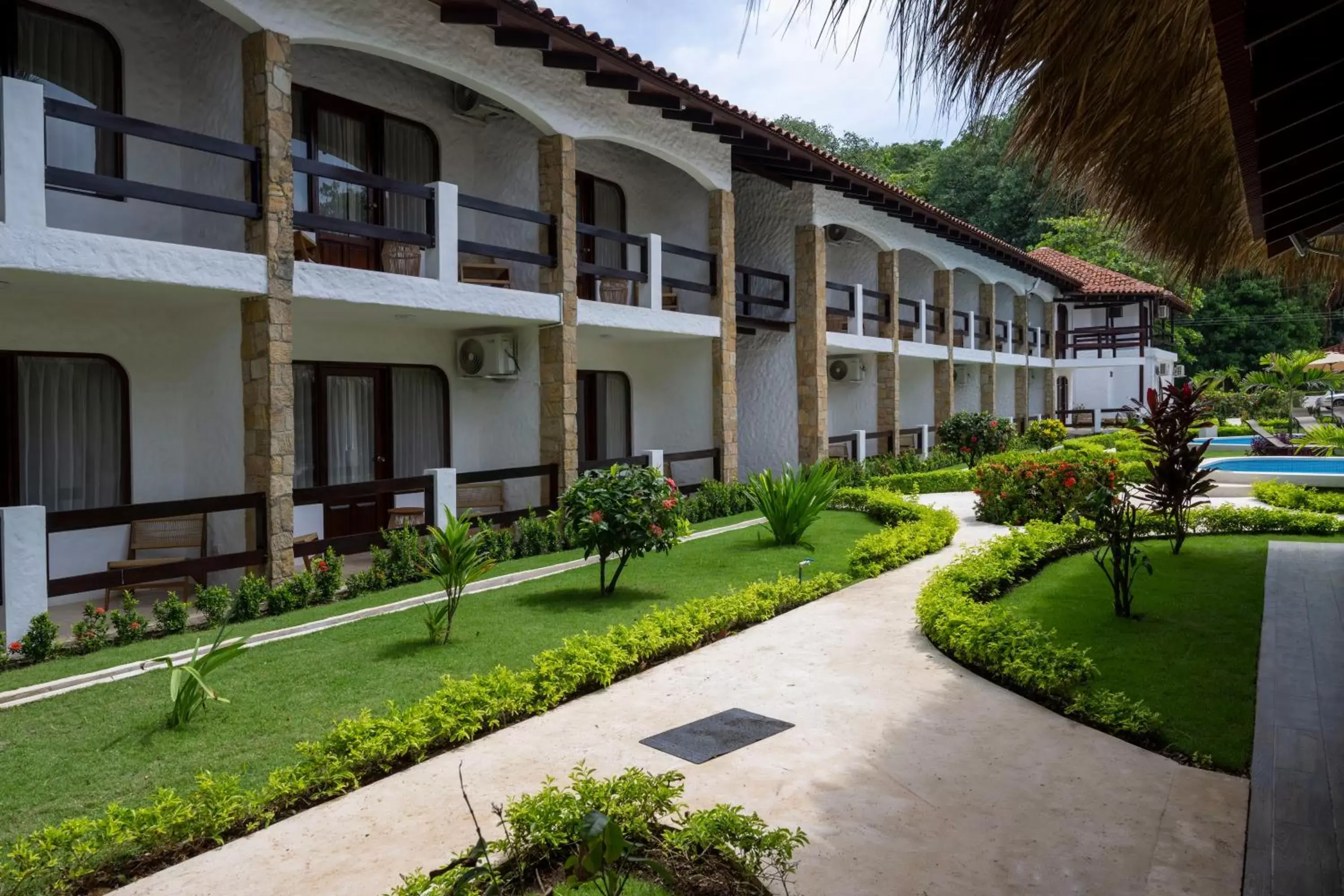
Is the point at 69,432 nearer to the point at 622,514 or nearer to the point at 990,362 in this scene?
the point at 622,514

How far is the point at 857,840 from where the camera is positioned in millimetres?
3574

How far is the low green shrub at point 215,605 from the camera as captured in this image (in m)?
7.63

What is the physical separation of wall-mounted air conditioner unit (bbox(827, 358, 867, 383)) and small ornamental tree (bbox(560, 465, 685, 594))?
12960 mm

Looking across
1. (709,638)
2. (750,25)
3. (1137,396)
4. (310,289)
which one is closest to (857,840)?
(750,25)

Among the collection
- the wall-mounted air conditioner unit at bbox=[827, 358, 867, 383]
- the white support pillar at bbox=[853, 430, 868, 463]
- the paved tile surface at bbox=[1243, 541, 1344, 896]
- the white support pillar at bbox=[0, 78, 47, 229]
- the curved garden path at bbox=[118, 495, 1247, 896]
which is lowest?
the curved garden path at bbox=[118, 495, 1247, 896]

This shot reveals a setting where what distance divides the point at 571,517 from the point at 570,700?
281 cm

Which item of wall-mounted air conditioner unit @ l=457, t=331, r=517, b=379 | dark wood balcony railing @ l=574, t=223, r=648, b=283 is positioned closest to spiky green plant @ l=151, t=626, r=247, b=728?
wall-mounted air conditioner unit @ l=457, t=331, r=517, b=379

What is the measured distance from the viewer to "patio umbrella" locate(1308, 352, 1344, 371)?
114 feet

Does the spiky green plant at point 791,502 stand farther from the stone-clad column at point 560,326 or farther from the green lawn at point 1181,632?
the green lawn at point 1181,632

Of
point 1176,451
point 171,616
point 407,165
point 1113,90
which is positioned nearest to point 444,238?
point 407,165

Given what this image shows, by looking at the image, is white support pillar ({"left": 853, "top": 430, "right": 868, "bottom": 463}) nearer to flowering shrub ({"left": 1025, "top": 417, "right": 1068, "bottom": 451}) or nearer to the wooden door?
flowering shrub ({"left": 1025, "top": 417, "right": 1068, "bottom": 451})

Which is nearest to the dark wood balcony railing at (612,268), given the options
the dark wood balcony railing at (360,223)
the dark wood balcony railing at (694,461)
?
the dark wood balcony railing at (360,223)

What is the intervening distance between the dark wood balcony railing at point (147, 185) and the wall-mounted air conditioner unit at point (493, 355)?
411 centimetres

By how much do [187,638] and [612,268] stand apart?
7603mm
